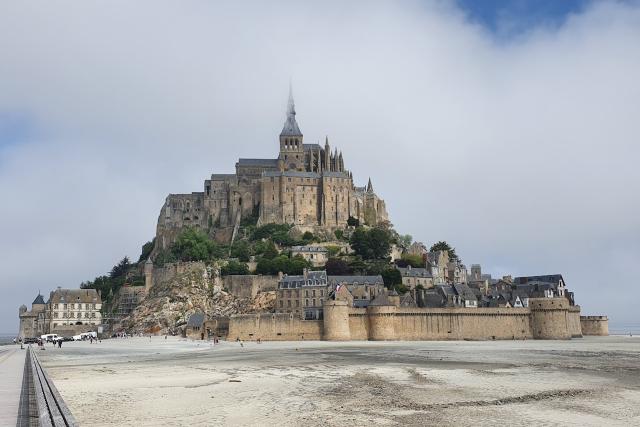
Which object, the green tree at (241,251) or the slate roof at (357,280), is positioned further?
the green tree at (241,251)

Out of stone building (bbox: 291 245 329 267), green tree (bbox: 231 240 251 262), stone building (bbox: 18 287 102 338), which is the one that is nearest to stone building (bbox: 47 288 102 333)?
stone building (bbox: 18 287 102 338)

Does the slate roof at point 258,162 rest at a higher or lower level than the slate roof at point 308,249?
higher

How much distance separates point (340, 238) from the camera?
81.7 metres

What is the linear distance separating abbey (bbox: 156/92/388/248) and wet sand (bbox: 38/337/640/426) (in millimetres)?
49964

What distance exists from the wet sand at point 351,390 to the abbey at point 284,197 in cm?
4996

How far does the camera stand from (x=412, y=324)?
191 feet

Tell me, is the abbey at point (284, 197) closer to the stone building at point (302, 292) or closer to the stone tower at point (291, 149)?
the stone tower at point (291, 149)

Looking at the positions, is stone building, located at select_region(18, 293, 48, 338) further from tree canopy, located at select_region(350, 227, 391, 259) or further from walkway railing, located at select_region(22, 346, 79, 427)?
walkway railing, located at select_region(22, 346, 79, 427)

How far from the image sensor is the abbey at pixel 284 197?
85875 millimetres

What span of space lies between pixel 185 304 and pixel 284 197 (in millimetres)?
24007

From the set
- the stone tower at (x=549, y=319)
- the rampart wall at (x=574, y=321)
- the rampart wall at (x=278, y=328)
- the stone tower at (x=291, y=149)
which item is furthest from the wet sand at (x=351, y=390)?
Answer: the stone tower at (x=291, y=149)

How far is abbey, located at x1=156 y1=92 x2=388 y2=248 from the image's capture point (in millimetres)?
85875

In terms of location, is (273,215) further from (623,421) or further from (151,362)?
(623,421)

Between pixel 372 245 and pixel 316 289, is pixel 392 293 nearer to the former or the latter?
pixel 316 289
